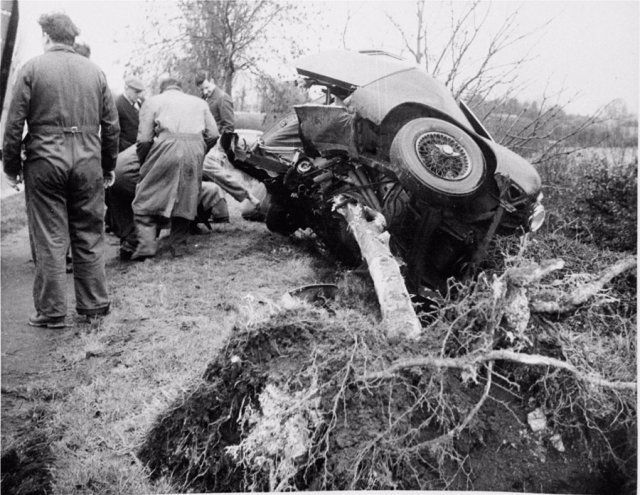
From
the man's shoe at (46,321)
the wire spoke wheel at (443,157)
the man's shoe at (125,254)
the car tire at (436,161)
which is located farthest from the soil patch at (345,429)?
the man's shoe at (125,254)

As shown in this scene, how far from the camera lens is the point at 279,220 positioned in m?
4.12

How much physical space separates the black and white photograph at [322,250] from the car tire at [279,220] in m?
0.02

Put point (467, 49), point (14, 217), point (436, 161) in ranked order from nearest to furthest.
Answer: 1. point (436, 161)
2. point (467, 49)
3. point (14, 217)

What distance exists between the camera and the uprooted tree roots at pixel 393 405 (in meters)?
1.84

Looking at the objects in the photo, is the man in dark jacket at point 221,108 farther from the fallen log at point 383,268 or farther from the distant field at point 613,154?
the distant field at point 613,154

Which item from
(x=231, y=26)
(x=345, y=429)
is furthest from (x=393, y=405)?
(x=231, y=26)

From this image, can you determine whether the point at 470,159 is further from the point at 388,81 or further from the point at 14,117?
the point at 14,117

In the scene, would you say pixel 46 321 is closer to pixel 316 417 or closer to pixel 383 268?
pixel 383 268

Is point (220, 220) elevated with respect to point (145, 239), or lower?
elevated

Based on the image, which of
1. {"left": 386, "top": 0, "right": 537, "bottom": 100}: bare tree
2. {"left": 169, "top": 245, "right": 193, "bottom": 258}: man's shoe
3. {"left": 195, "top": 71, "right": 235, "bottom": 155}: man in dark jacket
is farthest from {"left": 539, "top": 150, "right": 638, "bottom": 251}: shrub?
{"left": 169, "top": 245, "right": 193, "bottom": 258}: man's shoe

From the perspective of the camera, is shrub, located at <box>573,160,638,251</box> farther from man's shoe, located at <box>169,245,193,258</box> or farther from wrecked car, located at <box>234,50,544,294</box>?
man's shoe, located at <box>169,245,193,258</box>

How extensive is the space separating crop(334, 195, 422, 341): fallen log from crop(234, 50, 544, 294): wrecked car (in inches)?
5.3

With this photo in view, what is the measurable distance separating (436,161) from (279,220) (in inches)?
55.7

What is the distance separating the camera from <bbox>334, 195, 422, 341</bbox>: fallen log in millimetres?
2303
